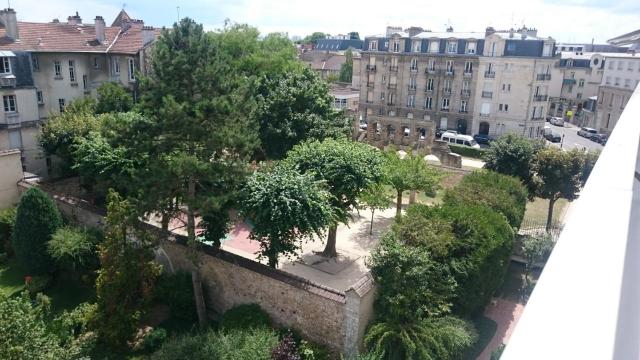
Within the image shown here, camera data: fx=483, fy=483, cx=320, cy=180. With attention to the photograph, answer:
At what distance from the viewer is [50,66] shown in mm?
35812

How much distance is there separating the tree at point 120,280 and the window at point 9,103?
19.2 meters

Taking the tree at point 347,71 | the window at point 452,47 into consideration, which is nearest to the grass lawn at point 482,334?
the window at point 452,47

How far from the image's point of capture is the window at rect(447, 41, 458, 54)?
59.3 metres

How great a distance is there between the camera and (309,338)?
58.0 feet

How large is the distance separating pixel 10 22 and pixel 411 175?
95.0ft

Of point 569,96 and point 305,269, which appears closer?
point 305,269

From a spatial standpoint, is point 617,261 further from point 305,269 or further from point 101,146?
point 101,146

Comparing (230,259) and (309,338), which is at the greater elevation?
(230,259)

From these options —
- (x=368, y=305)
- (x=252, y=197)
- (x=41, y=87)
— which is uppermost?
(x=41, y=87)

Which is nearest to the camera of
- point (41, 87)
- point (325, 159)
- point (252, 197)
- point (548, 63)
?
point (252, 197)

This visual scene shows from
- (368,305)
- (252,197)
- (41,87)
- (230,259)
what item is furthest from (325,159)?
(41,87)

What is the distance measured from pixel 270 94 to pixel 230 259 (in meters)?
15.0

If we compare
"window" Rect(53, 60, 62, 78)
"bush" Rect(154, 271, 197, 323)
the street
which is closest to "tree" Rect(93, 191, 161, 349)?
"bush" Rect(154, 271, 197, 323)

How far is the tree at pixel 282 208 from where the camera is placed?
→ 738 inches
